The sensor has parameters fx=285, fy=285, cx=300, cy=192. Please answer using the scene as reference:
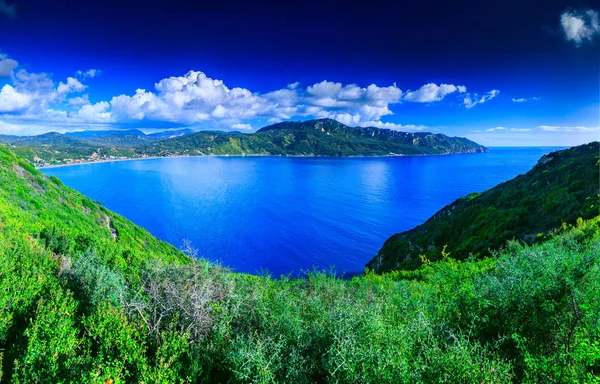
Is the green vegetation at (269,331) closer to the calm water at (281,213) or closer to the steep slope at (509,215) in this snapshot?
the steep slope at (509,215)

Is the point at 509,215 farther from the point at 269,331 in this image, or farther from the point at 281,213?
the point at 281,213

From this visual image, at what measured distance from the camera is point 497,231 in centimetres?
3541

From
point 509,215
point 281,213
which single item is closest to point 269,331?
point 509,215

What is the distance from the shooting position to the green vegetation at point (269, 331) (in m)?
8.52

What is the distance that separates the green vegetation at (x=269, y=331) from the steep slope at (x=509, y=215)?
20.6 metres

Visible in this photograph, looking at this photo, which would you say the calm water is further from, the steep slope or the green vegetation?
the green vegetation

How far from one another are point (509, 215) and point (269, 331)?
3810 cm

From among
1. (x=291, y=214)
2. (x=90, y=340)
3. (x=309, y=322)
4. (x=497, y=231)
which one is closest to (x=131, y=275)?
(x=90, y=340)

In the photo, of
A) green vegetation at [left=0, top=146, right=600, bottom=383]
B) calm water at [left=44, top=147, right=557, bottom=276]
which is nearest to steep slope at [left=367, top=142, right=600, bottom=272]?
calm water at [left=44, top=147, right=557, bottom=276]

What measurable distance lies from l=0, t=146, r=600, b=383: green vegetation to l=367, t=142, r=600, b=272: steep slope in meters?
20.6

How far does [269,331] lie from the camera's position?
1216cm

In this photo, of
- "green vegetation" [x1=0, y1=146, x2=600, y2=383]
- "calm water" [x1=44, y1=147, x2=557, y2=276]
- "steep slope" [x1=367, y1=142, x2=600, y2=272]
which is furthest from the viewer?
"calm water" [x1=44, y1=147, x2=557, y2=276]

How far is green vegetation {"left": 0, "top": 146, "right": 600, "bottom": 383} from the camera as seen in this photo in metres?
8.52

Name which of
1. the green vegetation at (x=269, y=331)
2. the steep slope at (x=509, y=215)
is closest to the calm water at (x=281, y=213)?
the steep slope at (x=509, y=215)
